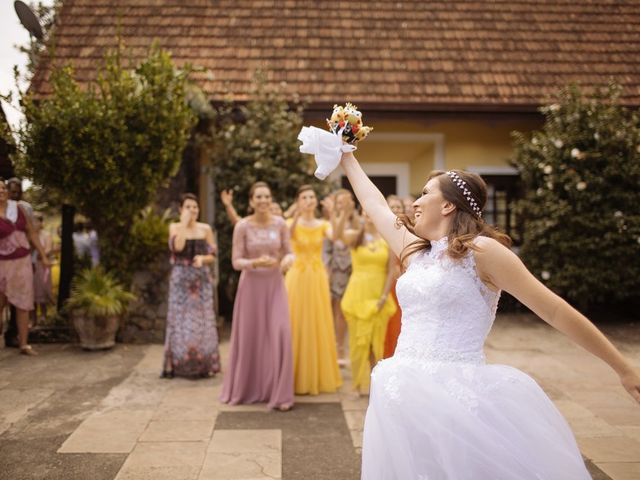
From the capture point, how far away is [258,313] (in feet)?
21.5

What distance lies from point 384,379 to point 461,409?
13.5 inches

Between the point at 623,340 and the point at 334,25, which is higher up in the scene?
the point at 334,25

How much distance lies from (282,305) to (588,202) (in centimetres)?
635

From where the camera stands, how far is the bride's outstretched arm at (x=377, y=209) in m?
3.29

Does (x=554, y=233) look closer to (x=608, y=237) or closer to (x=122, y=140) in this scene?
(x=608, y=237)

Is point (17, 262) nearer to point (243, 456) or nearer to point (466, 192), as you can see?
point (243, 456)

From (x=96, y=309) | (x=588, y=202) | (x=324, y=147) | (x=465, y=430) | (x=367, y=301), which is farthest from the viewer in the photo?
(x=588, y=202)

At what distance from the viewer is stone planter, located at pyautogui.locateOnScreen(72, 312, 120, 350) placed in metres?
8.71

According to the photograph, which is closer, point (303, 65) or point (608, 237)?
point (608, 237)

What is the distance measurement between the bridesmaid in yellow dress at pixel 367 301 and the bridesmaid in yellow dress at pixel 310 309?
300mm

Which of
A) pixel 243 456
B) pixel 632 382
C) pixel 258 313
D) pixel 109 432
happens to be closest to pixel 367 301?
pixel 258 313

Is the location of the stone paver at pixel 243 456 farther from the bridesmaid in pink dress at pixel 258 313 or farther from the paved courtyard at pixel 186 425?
the bridesmaid in pink dress at pixel 258 313

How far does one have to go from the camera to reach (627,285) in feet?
35.2

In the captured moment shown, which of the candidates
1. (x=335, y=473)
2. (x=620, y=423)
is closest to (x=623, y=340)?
(x=620, y=423)
